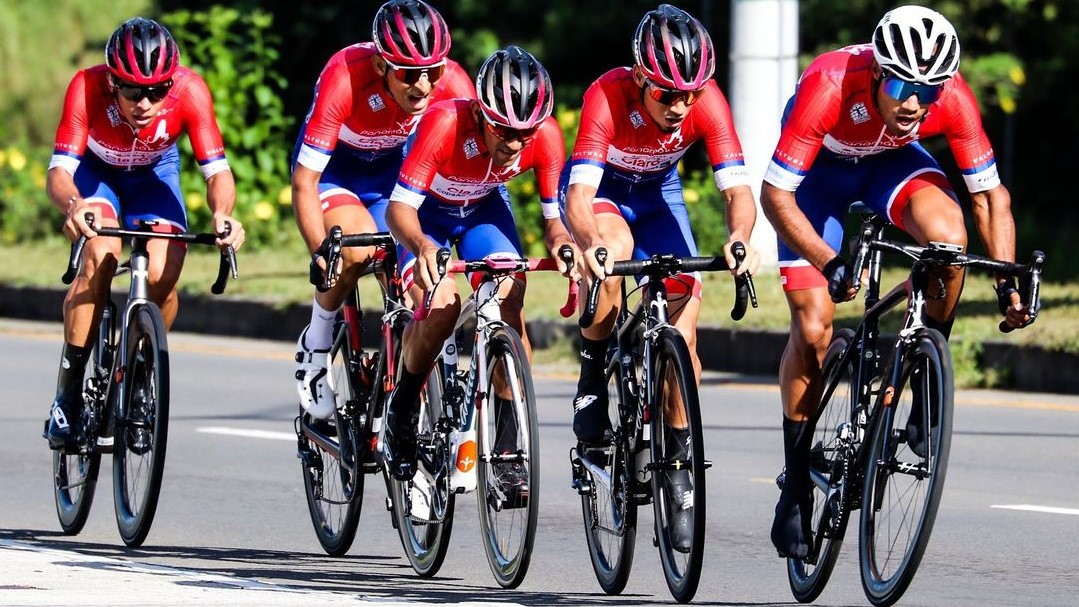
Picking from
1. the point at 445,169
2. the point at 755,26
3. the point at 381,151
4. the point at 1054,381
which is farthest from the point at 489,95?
the point at 755,26

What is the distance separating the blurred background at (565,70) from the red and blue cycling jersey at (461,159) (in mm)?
9474

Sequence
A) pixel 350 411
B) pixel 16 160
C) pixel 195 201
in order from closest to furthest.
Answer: pixel 350 411
pixel 195 201
pixel 16 160

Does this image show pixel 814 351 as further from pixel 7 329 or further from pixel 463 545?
pixel 7 329

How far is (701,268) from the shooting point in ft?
22.3

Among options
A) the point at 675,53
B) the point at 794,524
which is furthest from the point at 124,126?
the point at 794,524

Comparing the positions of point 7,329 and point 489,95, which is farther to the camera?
point 7,329

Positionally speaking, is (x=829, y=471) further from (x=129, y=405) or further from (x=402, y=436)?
(x=129, y=405)

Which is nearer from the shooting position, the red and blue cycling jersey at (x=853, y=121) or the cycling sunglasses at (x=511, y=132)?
the red and blue cycling jersey at (x=853, y=121)

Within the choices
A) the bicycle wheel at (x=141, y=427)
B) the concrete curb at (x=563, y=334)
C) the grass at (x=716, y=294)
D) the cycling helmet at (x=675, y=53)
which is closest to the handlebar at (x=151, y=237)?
the bicycle wheel at (x=141, y=427)

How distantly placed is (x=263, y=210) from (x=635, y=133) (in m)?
12.2

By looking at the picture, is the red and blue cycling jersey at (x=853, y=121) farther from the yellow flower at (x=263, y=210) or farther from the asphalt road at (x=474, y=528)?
the yellow flower at (x=263, y=210)

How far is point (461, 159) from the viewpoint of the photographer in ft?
24.8

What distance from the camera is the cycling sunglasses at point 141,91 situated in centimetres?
819

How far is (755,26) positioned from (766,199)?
10046mm
